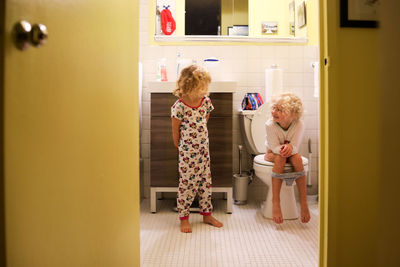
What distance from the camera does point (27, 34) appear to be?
0.57 meters

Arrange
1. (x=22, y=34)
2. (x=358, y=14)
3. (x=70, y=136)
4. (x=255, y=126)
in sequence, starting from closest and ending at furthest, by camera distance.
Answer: (x=22, y=34), (x=70, y=136), (x=358, y=14), (x=255, y=126)

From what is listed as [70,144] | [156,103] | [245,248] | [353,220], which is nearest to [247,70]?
[156,103]

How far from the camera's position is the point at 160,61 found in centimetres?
267

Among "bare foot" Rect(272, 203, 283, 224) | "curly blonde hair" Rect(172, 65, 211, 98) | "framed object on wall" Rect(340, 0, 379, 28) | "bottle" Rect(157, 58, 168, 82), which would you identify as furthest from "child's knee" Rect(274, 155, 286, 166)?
"framed object on wall" Rect(340, 0, 379, 28)

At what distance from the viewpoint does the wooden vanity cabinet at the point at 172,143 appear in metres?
2.37

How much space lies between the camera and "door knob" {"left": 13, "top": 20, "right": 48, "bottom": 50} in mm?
554

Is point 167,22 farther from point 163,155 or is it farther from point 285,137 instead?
point 285,137

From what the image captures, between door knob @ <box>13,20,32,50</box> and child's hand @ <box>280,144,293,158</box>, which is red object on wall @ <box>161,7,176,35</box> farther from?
door knob @ <box>13,20,32,50</box>

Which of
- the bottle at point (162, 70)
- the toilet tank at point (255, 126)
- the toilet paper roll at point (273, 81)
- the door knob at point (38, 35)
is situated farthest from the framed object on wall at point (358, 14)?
the bottle at point (162, 70)

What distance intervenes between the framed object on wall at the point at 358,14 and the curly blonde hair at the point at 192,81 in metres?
1.14

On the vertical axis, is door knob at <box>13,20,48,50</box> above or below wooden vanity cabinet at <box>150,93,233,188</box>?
above

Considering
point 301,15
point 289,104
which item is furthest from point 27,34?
point 301,15

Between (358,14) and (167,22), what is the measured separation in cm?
205

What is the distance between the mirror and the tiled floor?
1.54 meters
